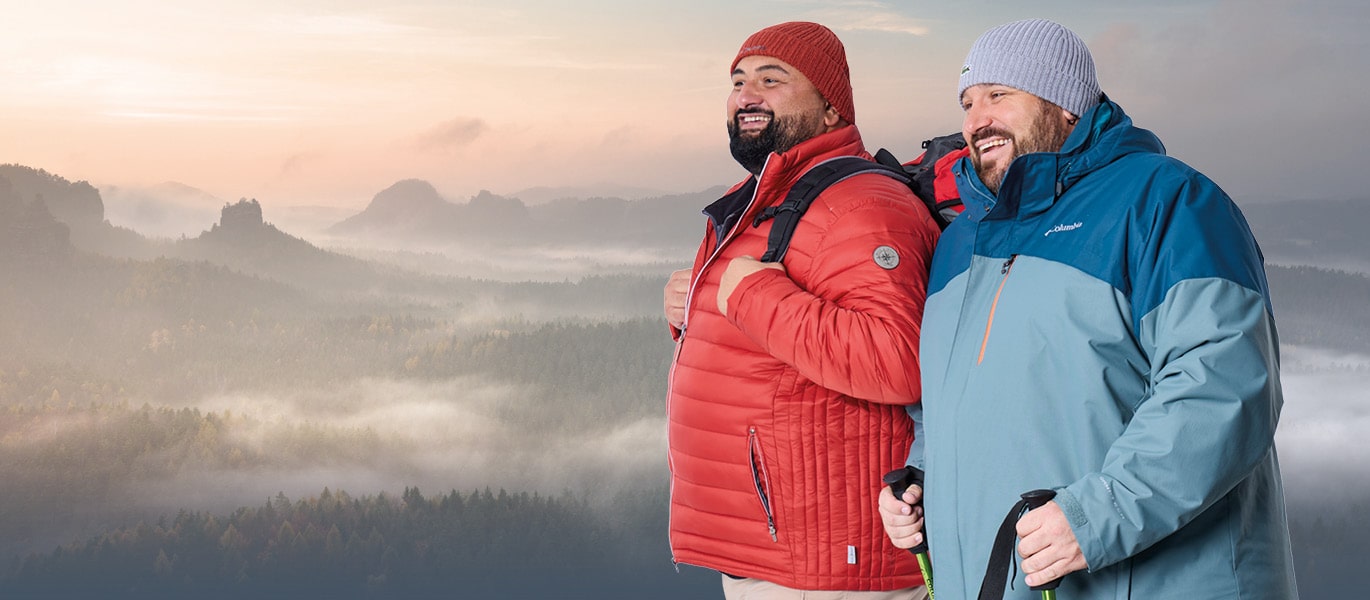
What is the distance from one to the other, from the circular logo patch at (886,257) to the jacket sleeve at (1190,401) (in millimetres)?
671

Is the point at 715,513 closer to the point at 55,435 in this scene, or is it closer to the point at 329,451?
the point at 329,451

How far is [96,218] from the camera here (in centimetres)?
2234

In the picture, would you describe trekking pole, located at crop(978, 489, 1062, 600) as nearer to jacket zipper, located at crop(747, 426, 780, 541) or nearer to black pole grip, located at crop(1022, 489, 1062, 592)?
black pole grip, located at crop(1022, 489, 1062, 592)

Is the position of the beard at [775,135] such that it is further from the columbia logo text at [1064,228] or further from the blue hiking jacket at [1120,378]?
the columbia logo text at [1064,228]

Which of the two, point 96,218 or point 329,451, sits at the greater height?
point 96,218

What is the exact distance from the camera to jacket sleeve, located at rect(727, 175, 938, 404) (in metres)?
2.10

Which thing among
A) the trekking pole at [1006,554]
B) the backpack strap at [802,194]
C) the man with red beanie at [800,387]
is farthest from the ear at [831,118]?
the trekking pole at [1006,554]

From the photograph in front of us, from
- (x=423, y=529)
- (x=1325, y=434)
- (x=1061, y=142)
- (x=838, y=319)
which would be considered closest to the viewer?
(x=1061, y=142)

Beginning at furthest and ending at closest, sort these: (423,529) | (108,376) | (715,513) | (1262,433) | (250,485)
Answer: (108,376) < (250,485) < (423,529) < (715,513) < (1262,433)

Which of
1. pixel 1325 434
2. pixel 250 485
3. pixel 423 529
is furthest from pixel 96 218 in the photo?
pixel 1325 434

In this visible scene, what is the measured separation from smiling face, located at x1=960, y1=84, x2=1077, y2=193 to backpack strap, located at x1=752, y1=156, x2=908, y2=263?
0.51 m

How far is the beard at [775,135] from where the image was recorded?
103 inches

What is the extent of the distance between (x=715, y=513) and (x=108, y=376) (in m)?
23.1

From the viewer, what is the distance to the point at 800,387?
7.44 feet
